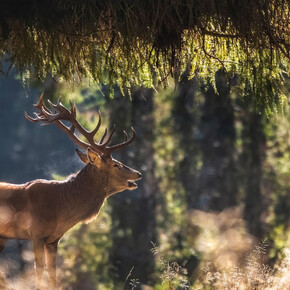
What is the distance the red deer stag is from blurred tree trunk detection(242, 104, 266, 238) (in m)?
7.07

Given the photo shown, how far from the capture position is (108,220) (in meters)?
11.9

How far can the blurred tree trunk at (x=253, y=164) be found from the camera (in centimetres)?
1259

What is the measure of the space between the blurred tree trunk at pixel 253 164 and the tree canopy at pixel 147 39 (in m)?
7.80

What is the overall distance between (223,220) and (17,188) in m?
7.55

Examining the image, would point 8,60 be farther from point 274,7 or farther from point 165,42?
point 274,7

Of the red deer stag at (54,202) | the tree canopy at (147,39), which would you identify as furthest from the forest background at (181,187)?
the tree canopy at (147,39)

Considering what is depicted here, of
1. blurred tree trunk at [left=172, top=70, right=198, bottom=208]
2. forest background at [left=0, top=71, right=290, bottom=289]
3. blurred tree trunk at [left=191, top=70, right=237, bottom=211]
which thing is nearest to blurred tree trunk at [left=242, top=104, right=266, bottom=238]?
forest background at [left=0, top=71, right=290, bottom=289]

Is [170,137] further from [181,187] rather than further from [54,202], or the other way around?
[54,202]

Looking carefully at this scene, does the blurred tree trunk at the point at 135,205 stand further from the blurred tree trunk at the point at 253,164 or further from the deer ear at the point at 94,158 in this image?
the deer ear at the point at 94,158

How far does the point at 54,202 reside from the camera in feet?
17.6

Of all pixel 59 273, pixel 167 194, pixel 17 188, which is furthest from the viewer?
pixel 167 194

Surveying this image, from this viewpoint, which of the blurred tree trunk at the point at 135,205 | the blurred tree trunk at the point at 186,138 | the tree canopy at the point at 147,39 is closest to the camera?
the tree canopy at the point at 147,39

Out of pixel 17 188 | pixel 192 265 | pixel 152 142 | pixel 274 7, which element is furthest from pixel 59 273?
pixel 274 7

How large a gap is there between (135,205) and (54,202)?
251 inches
